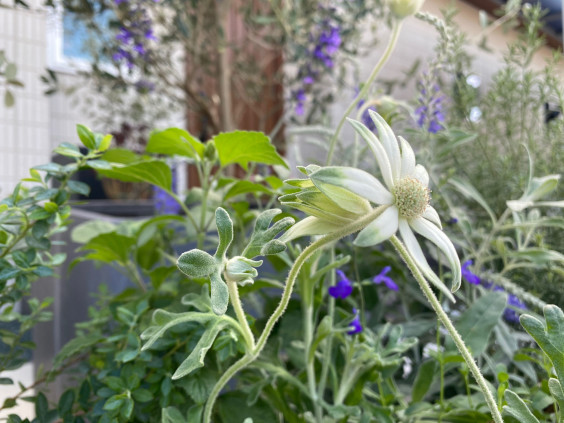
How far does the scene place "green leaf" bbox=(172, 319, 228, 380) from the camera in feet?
1.13

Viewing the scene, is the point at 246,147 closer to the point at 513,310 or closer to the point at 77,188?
the point at 77,188

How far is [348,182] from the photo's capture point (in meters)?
0.28

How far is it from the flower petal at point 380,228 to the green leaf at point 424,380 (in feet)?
1.08

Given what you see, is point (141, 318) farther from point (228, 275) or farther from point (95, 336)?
point (228, 275)

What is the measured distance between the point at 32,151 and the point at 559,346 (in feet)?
11.9

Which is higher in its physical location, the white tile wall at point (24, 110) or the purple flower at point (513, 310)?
the white tile wall at point (24, 110)

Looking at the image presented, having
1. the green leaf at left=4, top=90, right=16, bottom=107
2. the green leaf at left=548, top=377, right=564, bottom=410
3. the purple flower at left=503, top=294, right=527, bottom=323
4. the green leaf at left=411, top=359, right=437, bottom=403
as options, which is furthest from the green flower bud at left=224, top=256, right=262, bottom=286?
the green leaf at left=4, top=90, right=16, bottom=107

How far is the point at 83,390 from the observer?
54cm

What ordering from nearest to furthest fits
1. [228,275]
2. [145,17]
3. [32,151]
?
1. [228,275]
2. [145,17]
3. [32,151]

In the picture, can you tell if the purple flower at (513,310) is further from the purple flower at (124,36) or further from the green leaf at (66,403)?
the purple flower at (124,36)

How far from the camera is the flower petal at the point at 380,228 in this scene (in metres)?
0.27

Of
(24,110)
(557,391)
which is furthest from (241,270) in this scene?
(24,110)

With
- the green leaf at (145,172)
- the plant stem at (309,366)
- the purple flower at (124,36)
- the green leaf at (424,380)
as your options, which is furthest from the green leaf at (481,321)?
the purple flower at (124,36)

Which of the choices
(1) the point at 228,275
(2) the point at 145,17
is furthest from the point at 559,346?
(2) the point at 145,17
